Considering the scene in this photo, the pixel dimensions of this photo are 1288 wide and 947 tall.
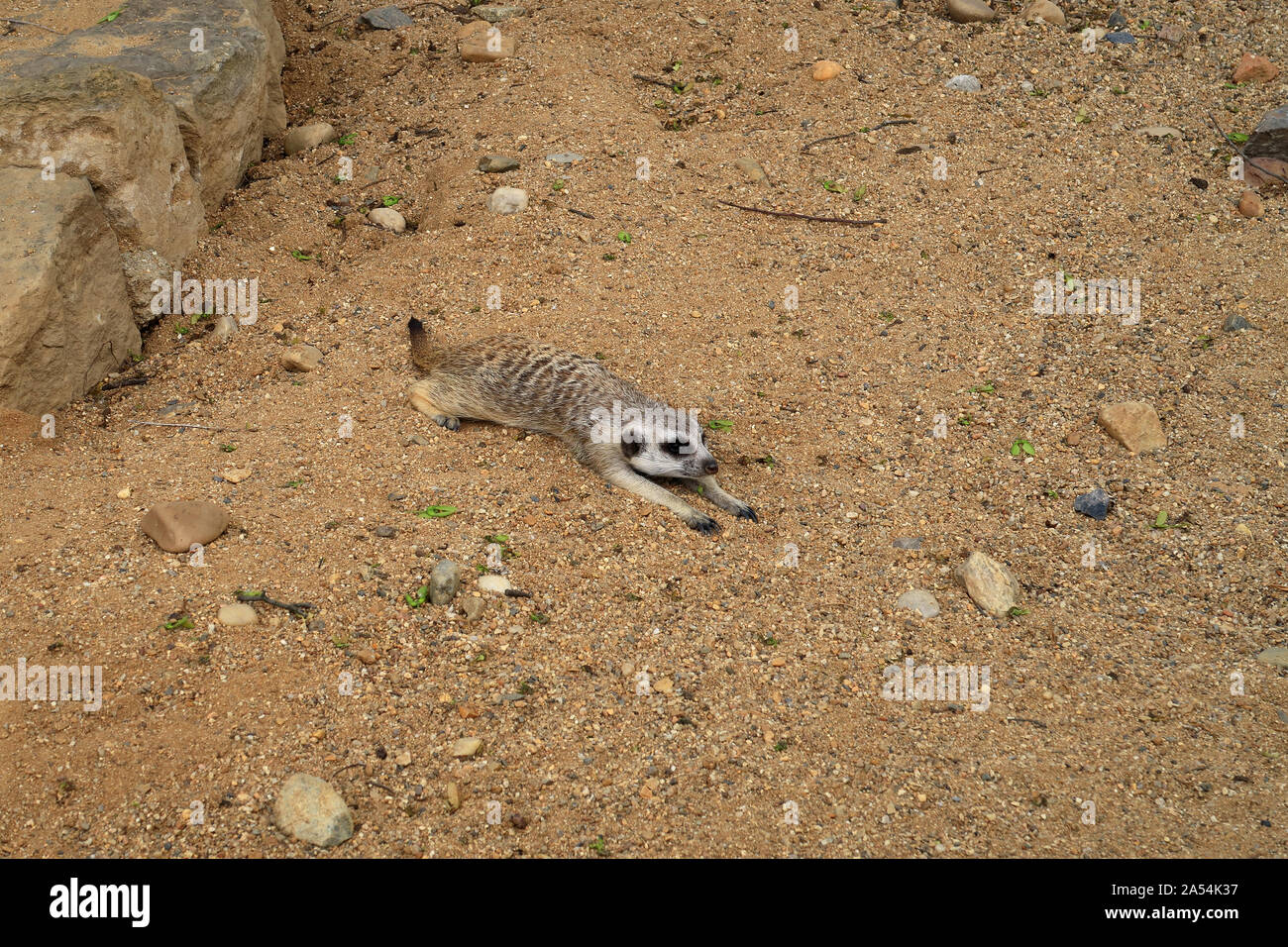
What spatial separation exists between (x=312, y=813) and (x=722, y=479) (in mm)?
2586

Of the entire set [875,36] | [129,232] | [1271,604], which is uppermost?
[875,36]

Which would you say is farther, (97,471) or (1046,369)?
(1046,369)

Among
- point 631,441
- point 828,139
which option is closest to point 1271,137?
point 828,139

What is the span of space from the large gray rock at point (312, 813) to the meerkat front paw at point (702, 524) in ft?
6.58

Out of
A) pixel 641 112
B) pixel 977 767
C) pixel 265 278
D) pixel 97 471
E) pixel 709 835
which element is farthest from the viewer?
pixel 641 112

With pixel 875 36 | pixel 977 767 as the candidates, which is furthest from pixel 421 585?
pixel 875 36

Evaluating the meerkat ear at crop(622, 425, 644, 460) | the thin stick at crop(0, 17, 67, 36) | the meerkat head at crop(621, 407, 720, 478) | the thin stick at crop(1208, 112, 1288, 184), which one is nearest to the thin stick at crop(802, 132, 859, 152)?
the thin stick at crop(1208, 112, 1288, 184)

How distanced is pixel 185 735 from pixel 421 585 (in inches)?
40.1

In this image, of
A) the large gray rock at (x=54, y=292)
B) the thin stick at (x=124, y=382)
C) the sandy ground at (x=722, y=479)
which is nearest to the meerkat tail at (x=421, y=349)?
the sandy ground at (x=722, y=479)

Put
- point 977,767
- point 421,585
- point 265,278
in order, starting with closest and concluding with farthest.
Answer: point 977,767
point 421,585
point 265,278

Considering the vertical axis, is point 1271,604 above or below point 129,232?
below

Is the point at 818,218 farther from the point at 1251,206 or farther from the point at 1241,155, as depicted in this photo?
the point at 1241,155

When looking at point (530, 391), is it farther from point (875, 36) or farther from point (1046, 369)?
point (875, 36)

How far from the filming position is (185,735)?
127 inches
